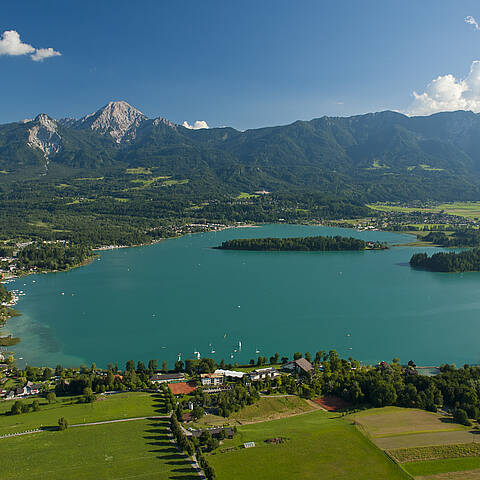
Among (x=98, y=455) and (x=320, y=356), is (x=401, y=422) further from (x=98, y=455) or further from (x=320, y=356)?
(x=98, y=455)

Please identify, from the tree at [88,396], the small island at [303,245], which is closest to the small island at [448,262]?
the small island at [303,245]

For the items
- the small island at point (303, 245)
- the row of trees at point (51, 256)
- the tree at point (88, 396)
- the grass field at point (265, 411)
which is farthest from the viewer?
the small island at point (303, 245)

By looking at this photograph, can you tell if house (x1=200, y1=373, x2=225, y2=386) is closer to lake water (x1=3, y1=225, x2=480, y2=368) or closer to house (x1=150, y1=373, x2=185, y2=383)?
house (x1=150, y1=373, x2=185, y2=383)

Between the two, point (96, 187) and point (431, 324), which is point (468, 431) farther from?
point (96, 187)

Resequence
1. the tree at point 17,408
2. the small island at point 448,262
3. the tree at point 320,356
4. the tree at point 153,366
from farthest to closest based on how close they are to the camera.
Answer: the small island at point 448,262 → the tree at point 320,356 → the tree at point 153,366 → the tree at point 17,408

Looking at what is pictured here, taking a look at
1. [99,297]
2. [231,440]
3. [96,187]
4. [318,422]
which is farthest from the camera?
[96,187]

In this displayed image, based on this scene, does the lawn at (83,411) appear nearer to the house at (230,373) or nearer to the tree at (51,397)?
the tree at (51,397)

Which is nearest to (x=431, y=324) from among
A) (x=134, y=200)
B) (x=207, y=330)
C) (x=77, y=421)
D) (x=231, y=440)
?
(x=207, y=330)
